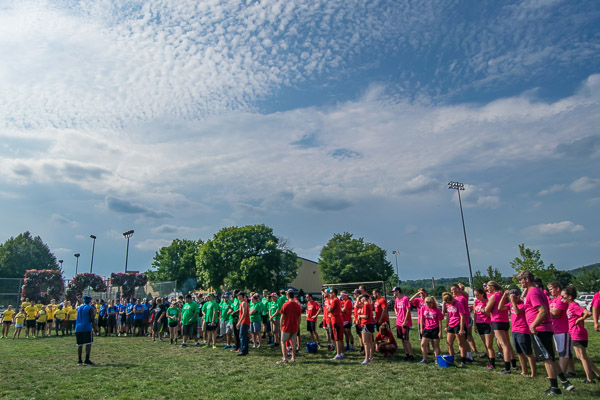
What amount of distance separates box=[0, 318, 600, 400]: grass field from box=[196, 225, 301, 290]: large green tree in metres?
36.0

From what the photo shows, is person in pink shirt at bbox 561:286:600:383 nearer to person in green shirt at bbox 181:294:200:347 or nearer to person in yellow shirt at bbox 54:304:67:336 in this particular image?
person in green shirt at bbox 181:294:200:347

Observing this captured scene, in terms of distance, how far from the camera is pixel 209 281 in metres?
48.9

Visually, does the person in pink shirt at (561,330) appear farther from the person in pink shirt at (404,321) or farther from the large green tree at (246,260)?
the large green tree at (246,260)

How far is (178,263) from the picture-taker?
6706cm

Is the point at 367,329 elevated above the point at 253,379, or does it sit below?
above

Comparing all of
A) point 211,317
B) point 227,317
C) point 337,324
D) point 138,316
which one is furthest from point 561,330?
point 138,316

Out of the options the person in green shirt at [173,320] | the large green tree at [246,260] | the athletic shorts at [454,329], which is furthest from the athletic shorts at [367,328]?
the large green tree at [246,260]

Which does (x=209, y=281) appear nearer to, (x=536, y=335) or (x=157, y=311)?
(x=157, y=311)

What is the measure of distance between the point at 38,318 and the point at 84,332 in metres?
10.8

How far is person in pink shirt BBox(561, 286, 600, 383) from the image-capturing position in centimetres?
713

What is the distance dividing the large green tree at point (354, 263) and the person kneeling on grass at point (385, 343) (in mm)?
50455

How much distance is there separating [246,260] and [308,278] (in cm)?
2694

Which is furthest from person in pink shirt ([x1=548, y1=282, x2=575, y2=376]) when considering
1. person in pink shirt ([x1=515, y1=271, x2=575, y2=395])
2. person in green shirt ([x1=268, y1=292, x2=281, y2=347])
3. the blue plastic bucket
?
person in green shirt ([x1=268, y1=292, x2=281, y2=347])

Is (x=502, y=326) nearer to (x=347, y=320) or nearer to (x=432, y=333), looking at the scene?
(x=432, y=333)
